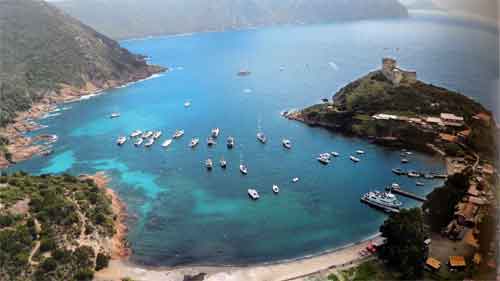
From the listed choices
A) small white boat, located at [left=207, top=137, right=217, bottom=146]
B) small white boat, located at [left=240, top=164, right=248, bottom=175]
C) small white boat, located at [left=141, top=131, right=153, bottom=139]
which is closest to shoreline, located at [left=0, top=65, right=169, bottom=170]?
small white boat, located at [left=141, top=131, right=153, bottom=139]

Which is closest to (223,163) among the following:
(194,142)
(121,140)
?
(194,142)

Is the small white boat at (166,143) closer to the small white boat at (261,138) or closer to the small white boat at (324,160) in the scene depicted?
the small white boat at (261,138)

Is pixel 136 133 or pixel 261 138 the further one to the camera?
pixel 136 133

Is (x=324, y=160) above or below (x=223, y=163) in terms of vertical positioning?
above

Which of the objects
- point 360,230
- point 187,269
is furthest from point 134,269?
point 360,230

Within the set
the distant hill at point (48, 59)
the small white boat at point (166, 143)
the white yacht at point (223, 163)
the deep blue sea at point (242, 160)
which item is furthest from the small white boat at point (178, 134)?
the distant hill at point (48, 59)

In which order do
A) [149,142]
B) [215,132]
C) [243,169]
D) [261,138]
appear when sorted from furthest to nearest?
[215,132] → [149,142] → [261,138] → [243,169]

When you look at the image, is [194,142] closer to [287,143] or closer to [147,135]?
[147,135]

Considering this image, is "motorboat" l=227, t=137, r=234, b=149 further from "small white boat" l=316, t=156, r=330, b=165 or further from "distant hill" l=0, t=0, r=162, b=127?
"distant hill" l=0, t=0, r=162, b=127
